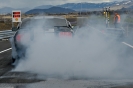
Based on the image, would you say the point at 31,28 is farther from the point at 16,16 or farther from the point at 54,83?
the point at 16,16

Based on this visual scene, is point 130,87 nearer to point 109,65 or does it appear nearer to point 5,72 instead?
point 109,65

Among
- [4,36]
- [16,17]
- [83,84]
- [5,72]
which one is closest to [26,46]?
[5,72]

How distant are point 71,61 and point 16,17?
20.8 metres

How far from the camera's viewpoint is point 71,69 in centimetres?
905

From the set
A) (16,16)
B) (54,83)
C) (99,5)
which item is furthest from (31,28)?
(16,16)

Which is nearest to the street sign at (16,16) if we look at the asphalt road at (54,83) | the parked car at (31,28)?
the parked car at (31,28)

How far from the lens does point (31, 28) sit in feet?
35.1

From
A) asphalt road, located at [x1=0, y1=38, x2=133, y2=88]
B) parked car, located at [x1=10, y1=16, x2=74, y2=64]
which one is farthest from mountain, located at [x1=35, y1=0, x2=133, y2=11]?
asphalt road, located at [x1=0, y1=38, x2=133, y2=88]

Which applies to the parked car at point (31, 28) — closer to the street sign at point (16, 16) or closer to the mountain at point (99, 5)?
the mountain at point (99, 5)

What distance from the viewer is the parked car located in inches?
405

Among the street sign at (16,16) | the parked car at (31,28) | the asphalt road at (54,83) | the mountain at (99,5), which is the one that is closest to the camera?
the asphalt road at (54,83)

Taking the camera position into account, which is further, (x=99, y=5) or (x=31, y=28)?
(x=99, y=5)

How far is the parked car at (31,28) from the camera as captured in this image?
10.3 metres

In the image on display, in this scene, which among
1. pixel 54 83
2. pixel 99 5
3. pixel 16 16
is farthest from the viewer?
pixel 16 16
